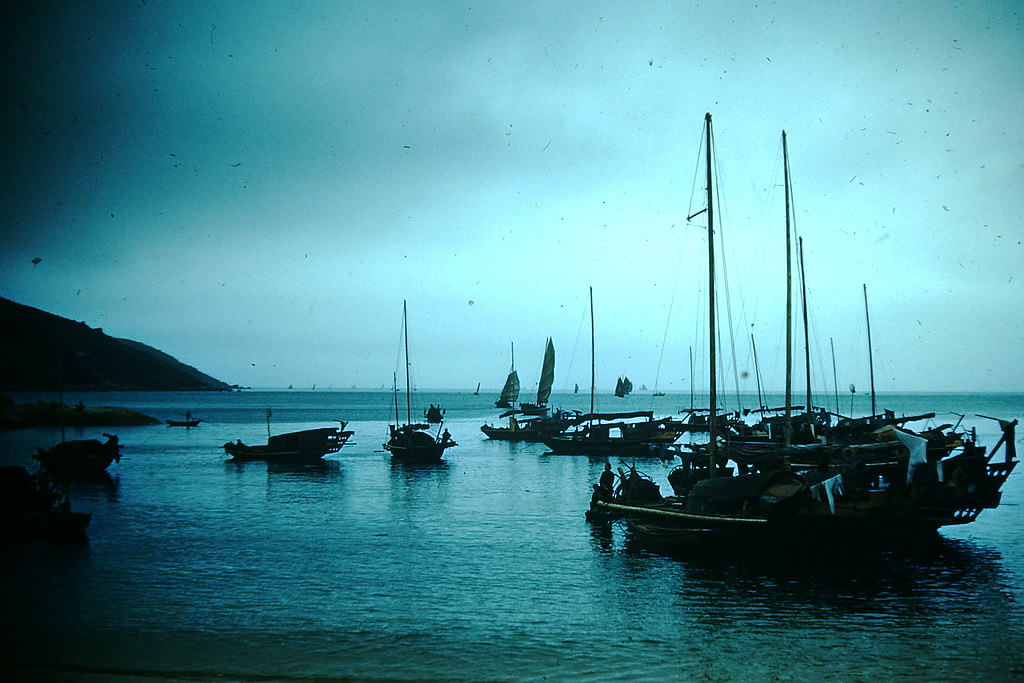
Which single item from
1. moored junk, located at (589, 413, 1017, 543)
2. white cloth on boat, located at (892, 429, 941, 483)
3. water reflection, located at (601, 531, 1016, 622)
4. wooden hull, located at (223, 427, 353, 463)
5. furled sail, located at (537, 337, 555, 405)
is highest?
furled sail, located at (537, 337, 555, 405)

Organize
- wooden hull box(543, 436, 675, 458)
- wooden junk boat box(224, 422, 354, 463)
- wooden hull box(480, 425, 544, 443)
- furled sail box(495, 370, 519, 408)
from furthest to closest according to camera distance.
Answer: furled sail box(495, 370, 519, 408) → wooden hull box(480, 425, 544, 443) → wooden hull box(543, 436, 675, 458) → wooden junk boat box(224, 422, 354, 463)

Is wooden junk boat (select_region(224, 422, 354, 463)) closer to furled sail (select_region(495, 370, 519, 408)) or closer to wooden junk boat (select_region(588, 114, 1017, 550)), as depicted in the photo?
wooden junk boat (select_region(588, 114, 1017, 550))

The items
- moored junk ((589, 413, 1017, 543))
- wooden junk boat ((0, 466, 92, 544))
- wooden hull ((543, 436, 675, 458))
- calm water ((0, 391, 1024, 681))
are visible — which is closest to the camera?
calm water ((0, 391, 1024, 681))

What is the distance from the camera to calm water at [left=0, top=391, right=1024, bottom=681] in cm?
1412

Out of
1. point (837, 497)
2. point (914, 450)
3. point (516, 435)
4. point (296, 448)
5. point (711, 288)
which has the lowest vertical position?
point (516, 435)

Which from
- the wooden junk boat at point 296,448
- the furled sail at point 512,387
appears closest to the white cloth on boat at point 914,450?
the wooden junk boat at point 296,448

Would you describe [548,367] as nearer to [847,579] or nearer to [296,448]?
[296,448]

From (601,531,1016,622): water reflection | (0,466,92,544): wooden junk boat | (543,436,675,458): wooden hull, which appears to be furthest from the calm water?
(543,436,675,458): wooden hull

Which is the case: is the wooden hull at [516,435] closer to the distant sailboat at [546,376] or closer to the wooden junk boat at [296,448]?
the distant sailboat at [546,376]

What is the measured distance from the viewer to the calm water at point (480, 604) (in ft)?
46.3

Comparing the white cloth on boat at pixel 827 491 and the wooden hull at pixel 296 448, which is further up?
the white cloth on boat at pixel 827 491

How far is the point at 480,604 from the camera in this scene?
1880 cm

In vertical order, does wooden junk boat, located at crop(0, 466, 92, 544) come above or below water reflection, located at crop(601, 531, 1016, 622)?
above

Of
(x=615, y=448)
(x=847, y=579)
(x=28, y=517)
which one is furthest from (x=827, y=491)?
(x=615, y=448)
